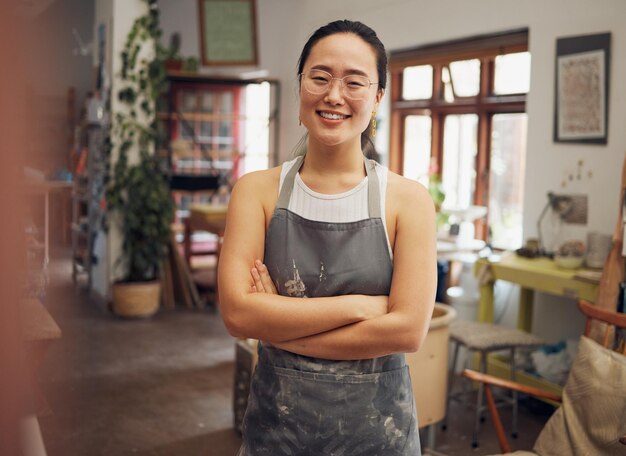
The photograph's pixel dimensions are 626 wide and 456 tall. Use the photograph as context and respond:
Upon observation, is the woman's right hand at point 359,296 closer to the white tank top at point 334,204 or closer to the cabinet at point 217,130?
the white tank top at point 334,204

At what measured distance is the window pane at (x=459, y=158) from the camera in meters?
5.89

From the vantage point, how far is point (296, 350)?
4.95 ft

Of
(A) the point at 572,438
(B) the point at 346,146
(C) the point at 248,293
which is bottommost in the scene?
(A) the point at 572,438

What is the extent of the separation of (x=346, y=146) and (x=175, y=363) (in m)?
3.91

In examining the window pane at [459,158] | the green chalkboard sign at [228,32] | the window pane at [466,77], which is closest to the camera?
the window pane at [466,77]

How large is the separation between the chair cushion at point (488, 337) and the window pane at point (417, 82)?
2647 millimetres

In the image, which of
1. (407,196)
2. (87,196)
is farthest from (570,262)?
(87,196)

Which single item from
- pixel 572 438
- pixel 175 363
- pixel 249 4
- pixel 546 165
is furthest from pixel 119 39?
pixel 572 438

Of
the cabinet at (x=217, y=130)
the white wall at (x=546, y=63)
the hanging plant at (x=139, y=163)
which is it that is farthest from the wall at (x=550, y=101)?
the cabinet at (x=217, y=130)

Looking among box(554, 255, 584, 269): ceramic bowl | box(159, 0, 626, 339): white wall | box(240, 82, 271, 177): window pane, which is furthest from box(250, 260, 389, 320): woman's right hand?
box(240, 82, 271, 177): window pane

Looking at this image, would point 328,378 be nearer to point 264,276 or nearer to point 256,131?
point 264,276

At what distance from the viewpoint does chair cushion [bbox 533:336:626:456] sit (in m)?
2.38

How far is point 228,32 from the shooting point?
7.35 meters

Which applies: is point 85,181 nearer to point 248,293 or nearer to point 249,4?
point 249,4
